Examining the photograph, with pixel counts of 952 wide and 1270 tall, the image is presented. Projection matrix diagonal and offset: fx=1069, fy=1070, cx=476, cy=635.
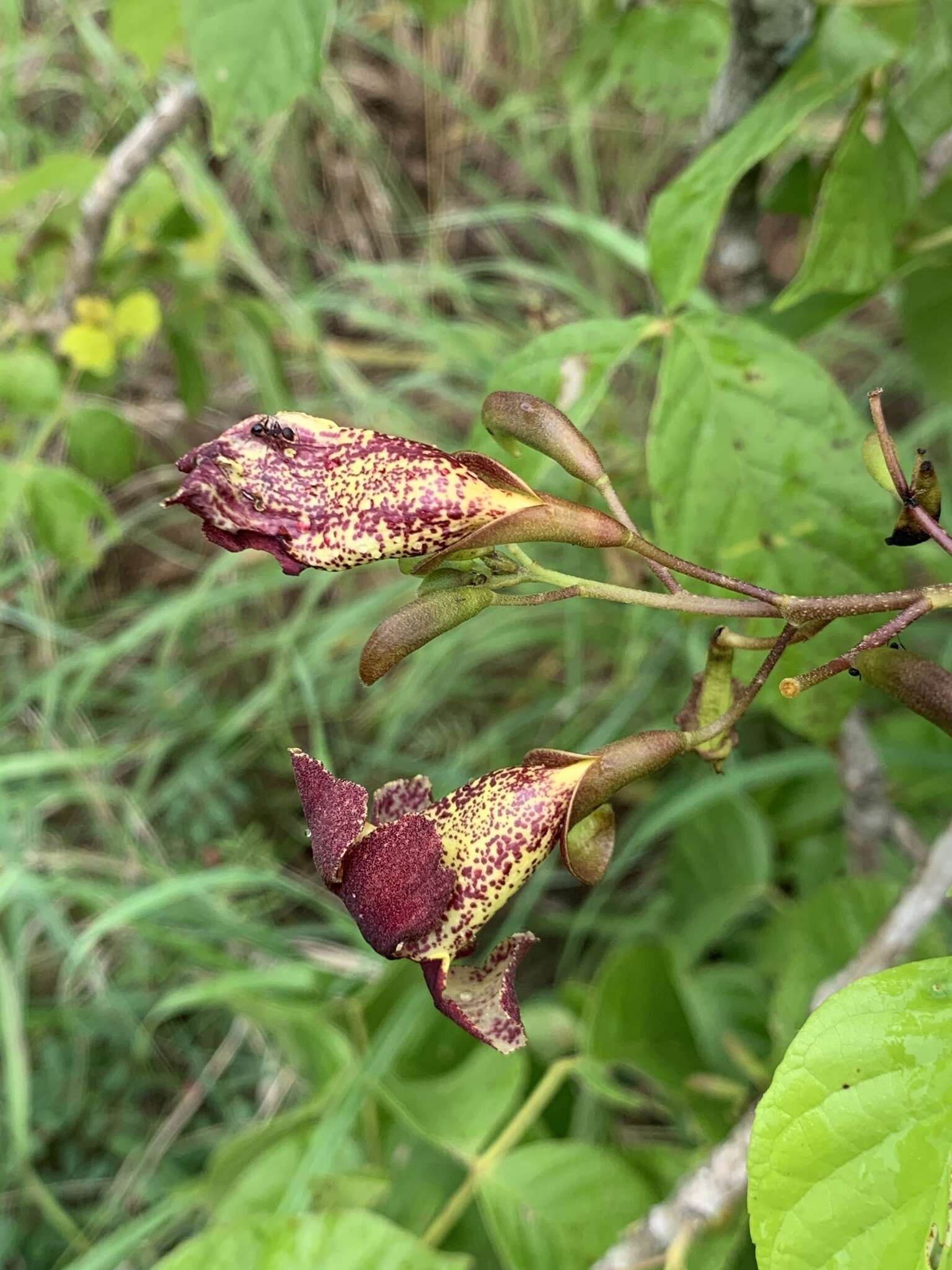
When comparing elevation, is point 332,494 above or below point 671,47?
below

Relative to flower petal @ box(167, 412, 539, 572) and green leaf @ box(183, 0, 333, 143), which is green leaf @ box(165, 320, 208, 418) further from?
flower petal @ box(167, 412, 539, 572)

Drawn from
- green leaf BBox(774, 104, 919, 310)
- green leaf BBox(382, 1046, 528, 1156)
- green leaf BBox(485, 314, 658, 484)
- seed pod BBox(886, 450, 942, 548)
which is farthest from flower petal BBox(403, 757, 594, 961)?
green leaf BBox(382, 1046, 528, 1156)

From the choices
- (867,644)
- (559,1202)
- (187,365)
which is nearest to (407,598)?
(187,365)

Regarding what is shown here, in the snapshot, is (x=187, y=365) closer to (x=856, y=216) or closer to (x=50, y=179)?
(x=50, y=179)

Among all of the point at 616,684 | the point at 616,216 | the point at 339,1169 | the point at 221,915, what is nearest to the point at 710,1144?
the point at 339,1169

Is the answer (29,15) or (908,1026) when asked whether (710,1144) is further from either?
(29,15)

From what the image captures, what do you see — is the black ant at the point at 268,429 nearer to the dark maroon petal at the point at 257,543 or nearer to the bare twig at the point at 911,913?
the dark maroon petal at the point at 257,543
